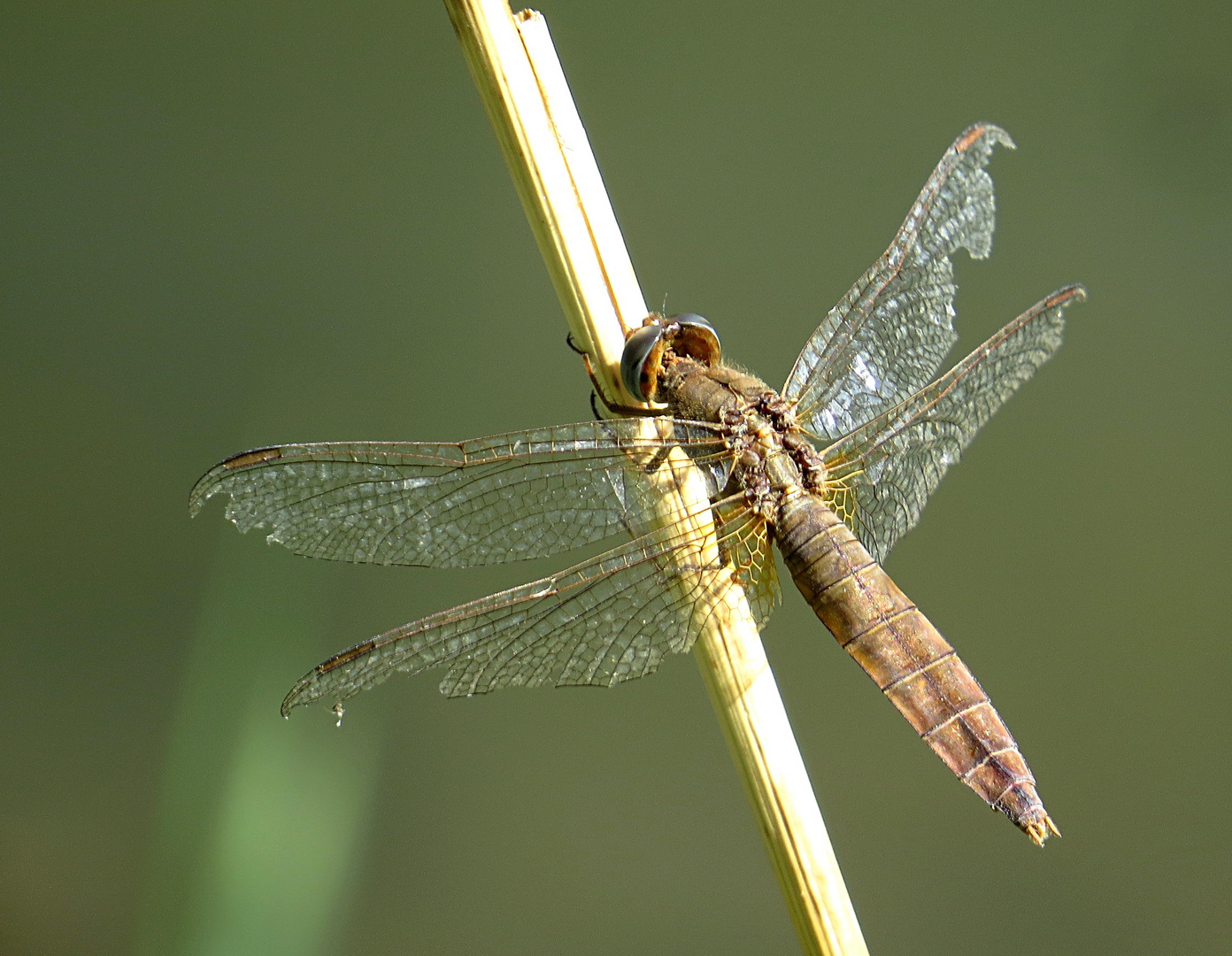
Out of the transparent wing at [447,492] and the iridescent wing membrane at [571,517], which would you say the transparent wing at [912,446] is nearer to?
the iridescent wing membrane at [571,517]

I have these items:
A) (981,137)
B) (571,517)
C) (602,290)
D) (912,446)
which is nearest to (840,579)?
(912,446)

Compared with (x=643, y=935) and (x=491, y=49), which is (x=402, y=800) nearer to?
(x=643, y=935)

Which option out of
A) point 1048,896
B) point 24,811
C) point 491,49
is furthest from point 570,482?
point 24,811

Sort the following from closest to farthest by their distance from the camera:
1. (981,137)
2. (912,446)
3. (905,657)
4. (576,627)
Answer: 1. (576,627)
2. (905,657)
3. (912,446)
4. (981,137)

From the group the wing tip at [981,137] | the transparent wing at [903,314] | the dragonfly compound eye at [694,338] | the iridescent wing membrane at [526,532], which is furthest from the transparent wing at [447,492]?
the wing tip at [981,137]

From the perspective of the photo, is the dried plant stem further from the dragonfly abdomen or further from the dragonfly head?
the dragonfly abdomen

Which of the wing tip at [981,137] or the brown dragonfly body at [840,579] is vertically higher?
the wing tip at [981,137]

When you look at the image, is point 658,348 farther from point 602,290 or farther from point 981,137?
point 981,137

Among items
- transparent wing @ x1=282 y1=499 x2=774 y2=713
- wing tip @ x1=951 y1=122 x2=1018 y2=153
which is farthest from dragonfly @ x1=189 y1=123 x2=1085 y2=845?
wing tip @ x1=951 y1=122 x2=1018 y2=153
